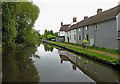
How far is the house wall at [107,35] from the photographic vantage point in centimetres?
1406

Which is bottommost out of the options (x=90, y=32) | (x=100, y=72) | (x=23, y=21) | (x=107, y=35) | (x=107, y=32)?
(x=100, y=72)

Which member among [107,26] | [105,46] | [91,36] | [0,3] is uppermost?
[0,3]

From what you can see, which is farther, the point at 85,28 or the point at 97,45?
the point at 85,28

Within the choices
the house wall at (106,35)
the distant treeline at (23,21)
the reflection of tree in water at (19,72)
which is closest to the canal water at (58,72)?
the reflection of tree in water at (19,72)

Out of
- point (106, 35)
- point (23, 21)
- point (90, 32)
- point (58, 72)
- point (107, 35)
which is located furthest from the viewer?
point (23, 21)

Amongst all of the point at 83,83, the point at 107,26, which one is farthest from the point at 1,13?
the point at 107,26

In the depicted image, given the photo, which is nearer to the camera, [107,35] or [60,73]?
[60,73]

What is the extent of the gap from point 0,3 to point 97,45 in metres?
17.7

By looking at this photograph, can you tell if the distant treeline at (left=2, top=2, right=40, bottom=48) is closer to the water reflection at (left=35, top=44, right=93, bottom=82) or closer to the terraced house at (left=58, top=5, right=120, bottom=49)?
the water reflection at (left=35, top=44, right=93, bottom=82)

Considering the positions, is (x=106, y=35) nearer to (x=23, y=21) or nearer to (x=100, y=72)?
(x=100, y=72)

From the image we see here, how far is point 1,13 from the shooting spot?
14875mm

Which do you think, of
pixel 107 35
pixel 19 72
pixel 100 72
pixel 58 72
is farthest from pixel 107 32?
pixel 19 72

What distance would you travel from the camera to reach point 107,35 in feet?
51.1

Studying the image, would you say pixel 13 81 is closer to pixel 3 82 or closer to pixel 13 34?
pixel 3 82
